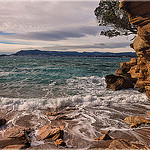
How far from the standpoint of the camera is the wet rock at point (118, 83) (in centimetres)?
1301

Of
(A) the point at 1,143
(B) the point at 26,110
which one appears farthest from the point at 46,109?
(A) the point at 1,143

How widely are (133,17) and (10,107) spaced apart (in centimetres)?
990

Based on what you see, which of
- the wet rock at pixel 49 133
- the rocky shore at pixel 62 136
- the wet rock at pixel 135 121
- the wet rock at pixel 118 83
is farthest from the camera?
the wet rock at pixel 118 83

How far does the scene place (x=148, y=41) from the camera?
711cm

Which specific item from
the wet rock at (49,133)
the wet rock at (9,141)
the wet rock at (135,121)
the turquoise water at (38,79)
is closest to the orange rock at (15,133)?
the wet rock at (9,141)

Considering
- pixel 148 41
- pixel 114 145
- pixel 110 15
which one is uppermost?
pixel 110 15

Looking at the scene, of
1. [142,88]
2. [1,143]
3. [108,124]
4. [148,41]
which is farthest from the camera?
[142,88]

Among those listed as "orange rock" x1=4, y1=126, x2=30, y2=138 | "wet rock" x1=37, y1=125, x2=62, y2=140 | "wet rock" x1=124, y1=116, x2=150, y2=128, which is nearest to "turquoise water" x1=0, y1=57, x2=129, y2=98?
"orange rock" x1=4, y1=126, x2=30, y2=138

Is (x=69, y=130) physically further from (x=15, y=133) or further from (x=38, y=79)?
(x=38, y=79)

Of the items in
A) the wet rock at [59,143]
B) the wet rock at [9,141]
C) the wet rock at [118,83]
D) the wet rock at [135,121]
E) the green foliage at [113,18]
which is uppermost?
the green foliage at [113,18]

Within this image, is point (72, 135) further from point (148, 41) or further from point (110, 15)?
point (110, 15)

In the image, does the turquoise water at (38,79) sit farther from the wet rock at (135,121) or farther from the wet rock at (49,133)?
the wet rock at (135,121)

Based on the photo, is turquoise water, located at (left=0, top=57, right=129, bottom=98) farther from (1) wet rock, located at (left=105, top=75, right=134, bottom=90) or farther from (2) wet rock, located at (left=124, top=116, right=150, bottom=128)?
(2) wet rock, located at (left=124, top=116, right=150, bottom=128)

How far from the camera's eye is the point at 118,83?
13203 millimetres
